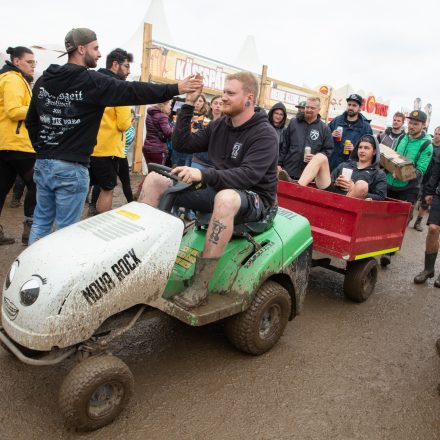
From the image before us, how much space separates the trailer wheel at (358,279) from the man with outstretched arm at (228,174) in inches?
61.0

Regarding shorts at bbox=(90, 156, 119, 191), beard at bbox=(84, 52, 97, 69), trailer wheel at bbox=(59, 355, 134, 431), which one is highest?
beard at bbox=(84, 52, 97, 69)

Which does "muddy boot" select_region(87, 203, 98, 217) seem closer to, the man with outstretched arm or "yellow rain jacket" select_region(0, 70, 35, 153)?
"yellow rain jacket" select_region(0, 70, 35, 153)

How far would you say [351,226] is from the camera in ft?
13.4

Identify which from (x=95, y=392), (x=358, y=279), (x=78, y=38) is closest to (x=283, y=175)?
(x=358, y=279)

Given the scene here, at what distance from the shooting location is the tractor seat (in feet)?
10.4

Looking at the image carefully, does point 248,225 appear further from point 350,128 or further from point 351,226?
point 350,128

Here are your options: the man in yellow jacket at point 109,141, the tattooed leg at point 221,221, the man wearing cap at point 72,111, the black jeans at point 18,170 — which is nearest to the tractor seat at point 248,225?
the tattooed leg at point 221,221

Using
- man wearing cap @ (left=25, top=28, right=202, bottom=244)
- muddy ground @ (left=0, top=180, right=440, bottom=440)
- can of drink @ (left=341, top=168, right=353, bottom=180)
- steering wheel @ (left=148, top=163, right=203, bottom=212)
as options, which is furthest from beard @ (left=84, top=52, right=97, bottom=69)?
can of drink @ (left=341, top=168, right=353, bottom=180)

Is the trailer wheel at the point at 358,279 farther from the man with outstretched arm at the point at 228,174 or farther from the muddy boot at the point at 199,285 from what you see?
the muddy boot at the point at 199,285

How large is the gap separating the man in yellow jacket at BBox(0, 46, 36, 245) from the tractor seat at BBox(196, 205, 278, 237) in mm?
2552

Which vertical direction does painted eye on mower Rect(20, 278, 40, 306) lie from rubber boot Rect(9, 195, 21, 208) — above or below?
above

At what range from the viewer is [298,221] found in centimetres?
370

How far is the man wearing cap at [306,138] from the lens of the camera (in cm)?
571

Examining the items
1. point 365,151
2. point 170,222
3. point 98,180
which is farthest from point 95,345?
point 365,151
